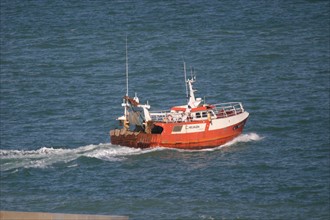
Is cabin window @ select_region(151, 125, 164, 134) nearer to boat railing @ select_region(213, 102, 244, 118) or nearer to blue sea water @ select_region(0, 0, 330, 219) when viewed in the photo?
blue sea water @ select_region(0, 0, 330, 219)

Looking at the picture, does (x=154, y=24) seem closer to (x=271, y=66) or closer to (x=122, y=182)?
(x=271, y=66)

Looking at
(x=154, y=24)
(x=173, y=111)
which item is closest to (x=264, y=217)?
(x=173, y=111)

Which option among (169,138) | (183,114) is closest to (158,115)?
(183,114)

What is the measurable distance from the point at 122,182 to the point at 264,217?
1444 cm

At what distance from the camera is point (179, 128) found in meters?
110

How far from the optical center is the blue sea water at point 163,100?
313 ft

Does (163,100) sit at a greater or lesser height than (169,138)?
lesser

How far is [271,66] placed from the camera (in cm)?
14250

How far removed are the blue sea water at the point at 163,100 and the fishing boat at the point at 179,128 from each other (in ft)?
3.73

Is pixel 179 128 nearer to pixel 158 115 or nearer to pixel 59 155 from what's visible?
pixel 158 115

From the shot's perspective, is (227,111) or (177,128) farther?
(227,111)

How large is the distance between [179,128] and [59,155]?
9751mm

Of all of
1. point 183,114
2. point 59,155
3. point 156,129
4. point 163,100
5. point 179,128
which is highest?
point 183,114

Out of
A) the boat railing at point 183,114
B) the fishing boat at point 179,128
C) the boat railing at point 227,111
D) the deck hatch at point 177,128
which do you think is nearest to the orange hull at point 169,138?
the fishing boat at point 179,128
